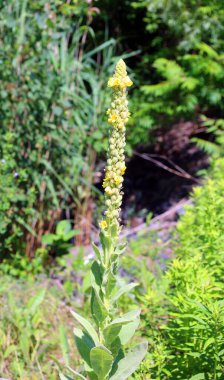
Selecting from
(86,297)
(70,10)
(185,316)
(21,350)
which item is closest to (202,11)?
(70,10)

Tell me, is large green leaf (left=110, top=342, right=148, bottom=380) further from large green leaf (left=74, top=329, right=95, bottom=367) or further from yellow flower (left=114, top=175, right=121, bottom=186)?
yellow flower (left=114, top=175, right=121, bottom=186)

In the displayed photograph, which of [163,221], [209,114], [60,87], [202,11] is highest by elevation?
[202,11]

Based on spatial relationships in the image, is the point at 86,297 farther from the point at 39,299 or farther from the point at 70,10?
the point at 70,10

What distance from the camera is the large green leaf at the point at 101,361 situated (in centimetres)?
161

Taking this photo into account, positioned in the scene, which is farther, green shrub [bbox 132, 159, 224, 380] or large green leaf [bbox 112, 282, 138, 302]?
green shrub [bbox 132, 159, 224, 380]

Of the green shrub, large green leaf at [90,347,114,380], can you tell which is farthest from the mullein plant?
the green shrub

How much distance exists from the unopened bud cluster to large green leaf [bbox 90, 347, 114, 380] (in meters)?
0.34

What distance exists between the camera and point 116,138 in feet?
5.26

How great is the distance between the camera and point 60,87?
420cm

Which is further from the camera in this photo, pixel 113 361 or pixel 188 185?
pixel 188 185

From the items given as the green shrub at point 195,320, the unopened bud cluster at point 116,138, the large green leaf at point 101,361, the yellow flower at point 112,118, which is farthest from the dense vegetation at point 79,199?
the yellow flower at point 112,118

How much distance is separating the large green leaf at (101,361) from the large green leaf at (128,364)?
6cm

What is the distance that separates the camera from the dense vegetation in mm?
2180

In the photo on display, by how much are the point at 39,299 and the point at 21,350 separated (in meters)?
0.40
